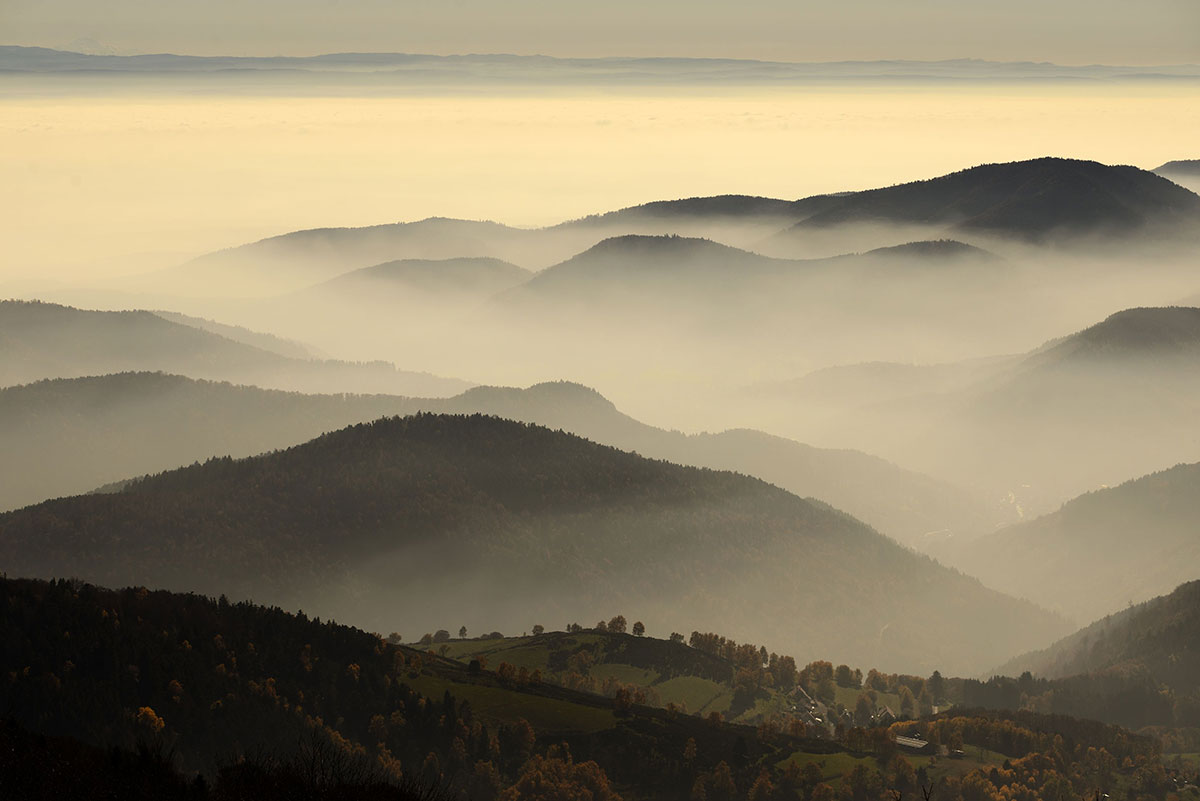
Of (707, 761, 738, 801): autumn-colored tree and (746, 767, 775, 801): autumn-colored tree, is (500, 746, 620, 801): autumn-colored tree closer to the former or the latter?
(707, 761, 738, 801): autumn-colored tree

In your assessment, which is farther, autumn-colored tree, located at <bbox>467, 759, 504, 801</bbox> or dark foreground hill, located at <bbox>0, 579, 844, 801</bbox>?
autumn-colored tree, located at <bbox>467, 759, 504, 801</bbox>

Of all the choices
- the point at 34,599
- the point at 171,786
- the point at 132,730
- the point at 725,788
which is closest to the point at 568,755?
the point at 725,788

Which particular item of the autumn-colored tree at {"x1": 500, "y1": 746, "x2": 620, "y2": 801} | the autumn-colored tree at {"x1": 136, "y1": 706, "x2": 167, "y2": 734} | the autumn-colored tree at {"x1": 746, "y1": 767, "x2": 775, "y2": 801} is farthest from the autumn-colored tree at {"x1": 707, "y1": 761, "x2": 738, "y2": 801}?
the autumn-colored tree at {"x1": 136, "y1": 706, "x2": 167, "y2": 734}

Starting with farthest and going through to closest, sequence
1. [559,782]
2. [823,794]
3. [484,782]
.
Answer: [823,794]
[484,782]
[559,782]

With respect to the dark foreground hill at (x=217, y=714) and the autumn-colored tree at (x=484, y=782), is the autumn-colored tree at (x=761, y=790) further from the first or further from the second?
the autumn-colored tree at (x=484, y=782)

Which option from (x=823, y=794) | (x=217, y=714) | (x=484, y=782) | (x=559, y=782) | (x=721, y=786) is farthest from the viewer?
(x=721, y=786)

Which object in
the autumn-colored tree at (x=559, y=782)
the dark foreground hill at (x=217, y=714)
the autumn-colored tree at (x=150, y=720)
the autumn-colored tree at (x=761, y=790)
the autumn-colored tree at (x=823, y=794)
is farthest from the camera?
the autumn-colored tree at (x=761, y=790)

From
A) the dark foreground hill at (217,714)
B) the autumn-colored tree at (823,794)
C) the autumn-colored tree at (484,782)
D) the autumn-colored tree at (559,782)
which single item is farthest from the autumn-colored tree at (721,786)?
the autumn-colored tree at (484,782)

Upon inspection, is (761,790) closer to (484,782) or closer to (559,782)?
(559,782)

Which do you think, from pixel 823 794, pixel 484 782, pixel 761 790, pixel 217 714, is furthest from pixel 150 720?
pixel 823 794

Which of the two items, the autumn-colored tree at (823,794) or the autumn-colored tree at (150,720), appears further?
the autumn-colored tree at (823,794)

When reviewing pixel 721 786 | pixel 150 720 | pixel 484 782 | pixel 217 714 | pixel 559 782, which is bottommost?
pixel 484 782

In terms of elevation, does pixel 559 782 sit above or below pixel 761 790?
below
